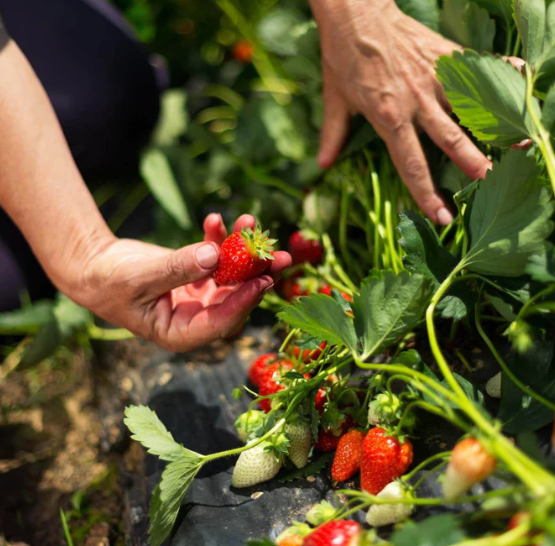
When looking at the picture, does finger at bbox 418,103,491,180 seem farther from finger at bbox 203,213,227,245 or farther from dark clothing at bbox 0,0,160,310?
dark clothing at bbox 0,0,160,310

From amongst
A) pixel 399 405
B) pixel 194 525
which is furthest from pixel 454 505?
pixel 194 525

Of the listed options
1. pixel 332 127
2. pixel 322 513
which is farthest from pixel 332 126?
pixel 322 513

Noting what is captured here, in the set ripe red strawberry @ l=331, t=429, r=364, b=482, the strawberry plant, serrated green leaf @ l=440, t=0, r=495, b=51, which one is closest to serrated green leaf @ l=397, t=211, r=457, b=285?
the strawberry plant

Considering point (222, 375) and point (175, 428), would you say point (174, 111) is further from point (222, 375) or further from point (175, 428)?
point (175, 428)

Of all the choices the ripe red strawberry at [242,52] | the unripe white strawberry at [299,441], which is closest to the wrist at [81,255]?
the unripe white strawberry at [299,441]

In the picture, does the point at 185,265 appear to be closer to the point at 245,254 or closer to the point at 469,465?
the point at 245,254

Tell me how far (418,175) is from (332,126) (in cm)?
21

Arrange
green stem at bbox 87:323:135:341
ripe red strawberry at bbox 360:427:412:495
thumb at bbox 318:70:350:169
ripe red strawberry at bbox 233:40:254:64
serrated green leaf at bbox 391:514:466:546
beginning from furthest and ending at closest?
ripe red strawberry at bbox 233:40:254:64
green stem at bbox 87:323:135:341
thumb at bbox 318:70:350:169
ripe red strawberry at bbox 360:427:412:495
serrated green leaf at bbox 391:514:466:546

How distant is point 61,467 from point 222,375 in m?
0.34

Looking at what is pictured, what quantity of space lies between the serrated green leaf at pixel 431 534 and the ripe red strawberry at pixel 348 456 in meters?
0.27

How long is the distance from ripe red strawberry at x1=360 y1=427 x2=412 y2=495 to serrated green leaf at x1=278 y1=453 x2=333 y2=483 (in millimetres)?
Answer: 95

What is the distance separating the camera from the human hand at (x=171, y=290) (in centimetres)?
70

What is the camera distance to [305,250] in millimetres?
1021

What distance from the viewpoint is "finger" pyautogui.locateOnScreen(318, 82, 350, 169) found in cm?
97
